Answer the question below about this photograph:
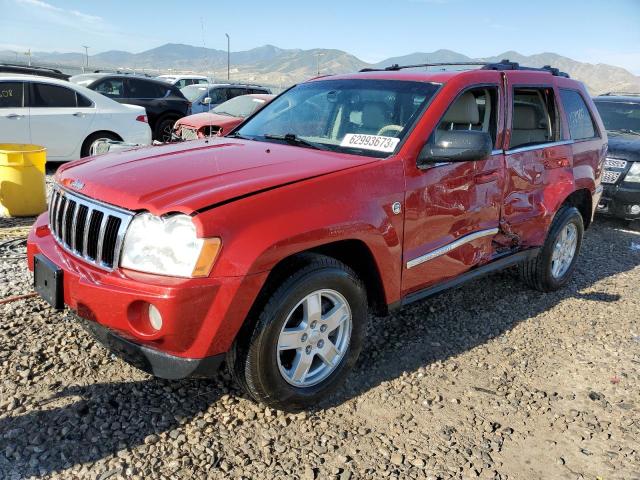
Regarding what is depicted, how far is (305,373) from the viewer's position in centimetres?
288

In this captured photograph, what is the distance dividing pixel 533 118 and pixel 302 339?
2.75m

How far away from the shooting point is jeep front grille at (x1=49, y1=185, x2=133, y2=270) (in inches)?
98.3

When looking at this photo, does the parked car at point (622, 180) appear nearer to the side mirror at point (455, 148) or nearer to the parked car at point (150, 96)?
the side mirror at point (455, 148)

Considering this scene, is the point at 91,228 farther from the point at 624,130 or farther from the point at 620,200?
the point at 624,130

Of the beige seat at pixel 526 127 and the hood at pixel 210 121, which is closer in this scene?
the beige seat at pixel 526 127

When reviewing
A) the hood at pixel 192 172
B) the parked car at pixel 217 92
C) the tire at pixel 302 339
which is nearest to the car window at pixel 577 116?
the hood at pixel 192 172

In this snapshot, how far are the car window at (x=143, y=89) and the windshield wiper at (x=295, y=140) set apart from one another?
9.51 metres

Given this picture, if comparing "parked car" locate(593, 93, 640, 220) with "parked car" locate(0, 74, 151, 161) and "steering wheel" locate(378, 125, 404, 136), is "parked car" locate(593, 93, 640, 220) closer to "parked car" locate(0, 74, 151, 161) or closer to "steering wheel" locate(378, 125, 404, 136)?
"steering wheel" locate(378, 125, 404, 136)

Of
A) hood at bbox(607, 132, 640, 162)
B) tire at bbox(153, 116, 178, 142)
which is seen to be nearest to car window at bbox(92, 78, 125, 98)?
tire at bbox(153, 116, 178, 142)

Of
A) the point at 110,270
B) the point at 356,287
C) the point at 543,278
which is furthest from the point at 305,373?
the point at 543,278

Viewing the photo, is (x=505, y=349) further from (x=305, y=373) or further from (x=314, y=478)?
(x=314, y=478)

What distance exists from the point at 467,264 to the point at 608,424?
124 cm

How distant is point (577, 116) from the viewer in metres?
4.78

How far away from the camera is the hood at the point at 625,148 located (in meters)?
7.42
